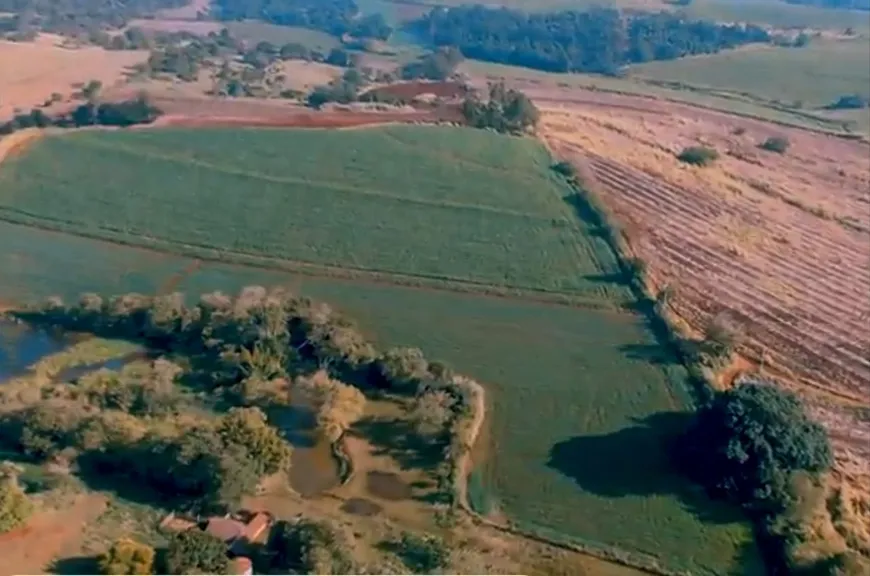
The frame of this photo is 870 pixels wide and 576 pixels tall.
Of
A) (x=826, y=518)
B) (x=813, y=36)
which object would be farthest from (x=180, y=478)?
(x=813, y=36)

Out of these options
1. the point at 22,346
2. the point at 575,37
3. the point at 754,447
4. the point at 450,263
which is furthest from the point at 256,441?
the point at 575,37

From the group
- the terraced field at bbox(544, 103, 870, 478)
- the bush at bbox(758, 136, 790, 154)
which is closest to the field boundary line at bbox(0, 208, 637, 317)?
the terraced field at bbox(544, 103, 870, 478)

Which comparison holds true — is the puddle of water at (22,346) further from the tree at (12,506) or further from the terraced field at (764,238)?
the terraced field at (764,238)

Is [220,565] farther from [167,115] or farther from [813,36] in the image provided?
[813,36]

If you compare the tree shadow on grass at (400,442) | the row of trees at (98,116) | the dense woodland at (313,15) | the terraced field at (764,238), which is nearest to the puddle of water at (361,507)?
the tree shadow on grass at (400,442)

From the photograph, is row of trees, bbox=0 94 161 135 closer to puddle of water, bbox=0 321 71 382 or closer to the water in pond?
puddle of water, bbox=0 321 71 382

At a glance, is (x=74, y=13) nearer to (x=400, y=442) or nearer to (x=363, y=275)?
(x=363, y=275)

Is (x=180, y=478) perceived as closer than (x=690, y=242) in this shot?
Yes
